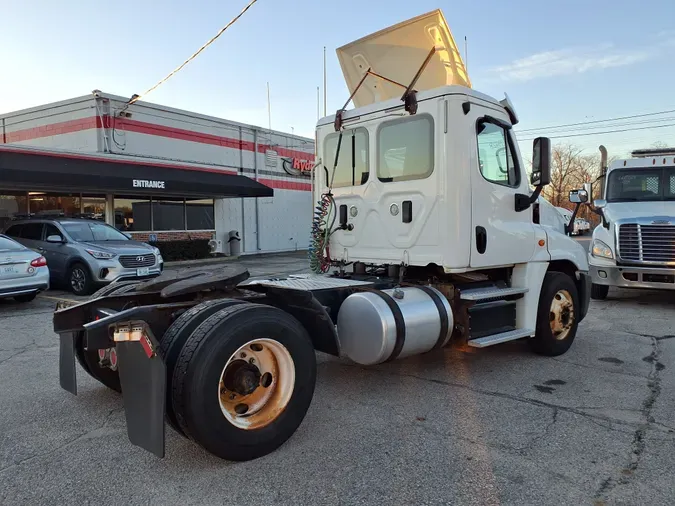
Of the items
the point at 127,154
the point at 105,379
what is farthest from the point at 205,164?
the point at 105,379

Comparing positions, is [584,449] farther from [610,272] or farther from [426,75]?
[610,272]

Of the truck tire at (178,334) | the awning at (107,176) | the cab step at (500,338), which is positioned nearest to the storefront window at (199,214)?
the awning at (107,176)

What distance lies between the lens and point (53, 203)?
18.1 m

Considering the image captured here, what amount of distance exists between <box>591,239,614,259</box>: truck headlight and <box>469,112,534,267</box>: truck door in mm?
4653

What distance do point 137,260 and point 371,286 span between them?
816 centimetres

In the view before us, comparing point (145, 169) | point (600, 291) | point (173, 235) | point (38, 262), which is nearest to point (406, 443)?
point (600, 291)

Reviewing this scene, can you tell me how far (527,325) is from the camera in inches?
217

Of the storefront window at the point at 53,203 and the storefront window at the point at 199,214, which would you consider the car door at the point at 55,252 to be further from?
the storefront window at the point at 199,214

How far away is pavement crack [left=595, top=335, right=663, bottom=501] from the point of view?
3.10 metres

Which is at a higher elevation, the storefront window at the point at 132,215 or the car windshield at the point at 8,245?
the storefront window at the point at 132,215

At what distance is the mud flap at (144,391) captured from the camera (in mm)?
2991

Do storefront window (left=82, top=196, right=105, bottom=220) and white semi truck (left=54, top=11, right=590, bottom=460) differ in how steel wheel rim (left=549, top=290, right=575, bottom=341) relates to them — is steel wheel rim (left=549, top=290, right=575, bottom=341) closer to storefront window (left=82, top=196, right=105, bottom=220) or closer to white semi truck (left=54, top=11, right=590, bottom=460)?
white semi truck (left=54, top=11, right=590, bottom=460)

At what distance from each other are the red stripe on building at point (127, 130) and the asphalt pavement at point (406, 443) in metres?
14.4

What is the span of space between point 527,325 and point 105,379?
415 centimetres
